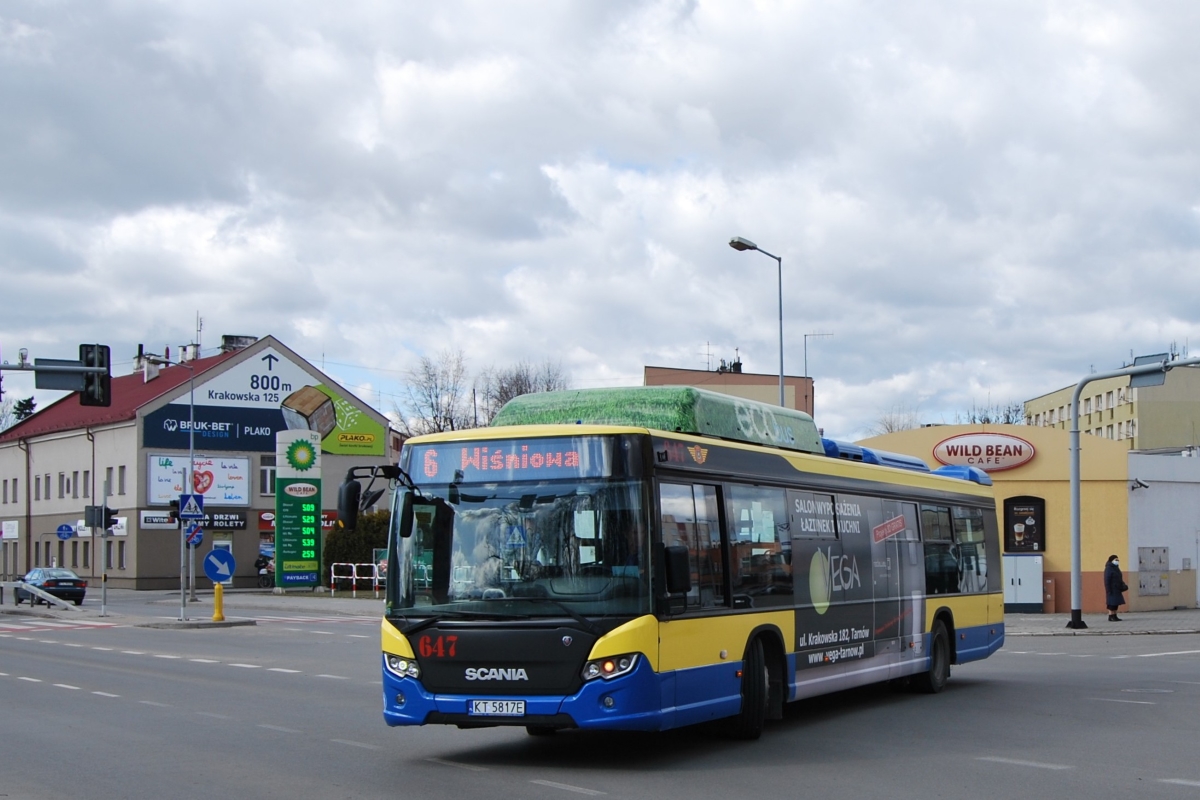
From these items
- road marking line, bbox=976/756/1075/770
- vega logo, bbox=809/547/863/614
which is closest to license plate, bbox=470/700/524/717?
road marking line, bbox=976/756/1075/770

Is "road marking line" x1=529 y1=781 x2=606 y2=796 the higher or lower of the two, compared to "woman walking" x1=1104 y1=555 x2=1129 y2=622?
higher

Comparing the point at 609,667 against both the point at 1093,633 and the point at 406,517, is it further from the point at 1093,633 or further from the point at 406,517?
the point at 1093,633

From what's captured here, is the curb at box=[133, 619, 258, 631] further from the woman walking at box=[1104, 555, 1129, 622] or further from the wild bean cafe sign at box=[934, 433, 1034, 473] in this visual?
the woman walking at box=[1104, 555, 1129, 622]

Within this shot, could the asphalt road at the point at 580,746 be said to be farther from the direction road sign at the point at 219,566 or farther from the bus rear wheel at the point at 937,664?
the direction road sign at the point at 219,566

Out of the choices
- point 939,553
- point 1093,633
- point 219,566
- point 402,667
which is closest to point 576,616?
point 402,667

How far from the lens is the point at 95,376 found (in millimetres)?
26344

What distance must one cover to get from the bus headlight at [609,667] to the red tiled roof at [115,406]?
192 ft

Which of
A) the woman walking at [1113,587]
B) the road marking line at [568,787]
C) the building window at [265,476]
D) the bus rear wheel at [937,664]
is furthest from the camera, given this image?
the building window at [265,476]

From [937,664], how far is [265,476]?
56470mm

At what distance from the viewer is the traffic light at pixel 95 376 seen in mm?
26344

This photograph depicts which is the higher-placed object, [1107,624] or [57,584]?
[57,584]

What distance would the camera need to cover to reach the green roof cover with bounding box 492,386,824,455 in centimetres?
1233

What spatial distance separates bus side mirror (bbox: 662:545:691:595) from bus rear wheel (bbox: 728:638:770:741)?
1.78m

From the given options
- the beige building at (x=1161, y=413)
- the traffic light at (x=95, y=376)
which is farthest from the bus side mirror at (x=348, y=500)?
the beige building at (x=1161, y=413)
